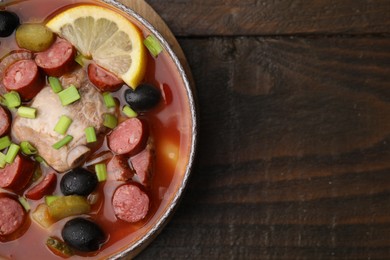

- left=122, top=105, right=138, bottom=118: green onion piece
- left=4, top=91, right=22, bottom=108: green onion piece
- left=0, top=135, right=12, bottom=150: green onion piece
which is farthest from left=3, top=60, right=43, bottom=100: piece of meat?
left=122, top=105, right=138, bottom=118: green onion piece

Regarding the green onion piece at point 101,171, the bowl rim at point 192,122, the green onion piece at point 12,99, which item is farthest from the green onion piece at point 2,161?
the bowl rim at point 192,122

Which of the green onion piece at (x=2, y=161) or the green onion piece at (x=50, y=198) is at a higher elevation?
the green onion piece at (x=2, y=161)

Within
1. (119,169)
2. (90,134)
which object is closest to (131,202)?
(119,169)

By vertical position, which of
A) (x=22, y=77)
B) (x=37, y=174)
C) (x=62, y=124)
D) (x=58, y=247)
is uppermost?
(x=22, y=77)

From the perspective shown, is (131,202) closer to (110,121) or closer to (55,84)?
(110,121)

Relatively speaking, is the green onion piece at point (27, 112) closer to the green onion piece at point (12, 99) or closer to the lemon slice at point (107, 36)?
the green onion piece at point (12, 99)

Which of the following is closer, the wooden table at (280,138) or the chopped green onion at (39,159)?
the chopped green onion at (39,159)
